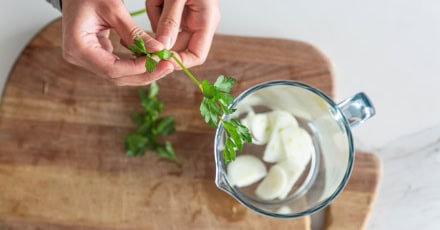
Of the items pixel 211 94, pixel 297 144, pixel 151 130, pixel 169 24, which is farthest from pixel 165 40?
pixel 297 144

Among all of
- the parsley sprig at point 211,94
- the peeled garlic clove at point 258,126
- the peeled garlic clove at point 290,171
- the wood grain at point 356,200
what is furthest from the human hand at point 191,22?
the wood grain at point 356,200

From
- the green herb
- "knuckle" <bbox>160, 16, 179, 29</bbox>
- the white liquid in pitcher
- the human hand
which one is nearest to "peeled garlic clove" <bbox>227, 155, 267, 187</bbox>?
the white liquid in pitcher

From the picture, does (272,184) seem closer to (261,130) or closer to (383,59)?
(261,130)

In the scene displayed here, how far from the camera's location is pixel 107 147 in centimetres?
127

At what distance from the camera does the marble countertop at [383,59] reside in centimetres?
134

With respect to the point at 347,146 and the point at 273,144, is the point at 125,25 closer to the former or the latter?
the point at 273,144

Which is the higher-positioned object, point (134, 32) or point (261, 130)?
point (134, 32)

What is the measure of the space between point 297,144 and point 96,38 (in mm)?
517

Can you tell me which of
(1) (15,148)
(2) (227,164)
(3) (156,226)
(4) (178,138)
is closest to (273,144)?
(2) (227,164)

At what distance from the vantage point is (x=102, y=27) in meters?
1.07

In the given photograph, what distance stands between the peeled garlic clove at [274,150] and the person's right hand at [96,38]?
1.12 ft

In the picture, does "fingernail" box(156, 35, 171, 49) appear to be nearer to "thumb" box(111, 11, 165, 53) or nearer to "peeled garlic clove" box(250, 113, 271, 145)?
"thumb" box(111, 11, 165, 53)

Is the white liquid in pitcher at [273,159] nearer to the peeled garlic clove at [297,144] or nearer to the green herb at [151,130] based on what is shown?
the peeled garlic clove at [297,144]

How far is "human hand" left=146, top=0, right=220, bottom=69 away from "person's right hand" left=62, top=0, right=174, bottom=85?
0.20ft
